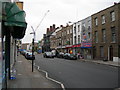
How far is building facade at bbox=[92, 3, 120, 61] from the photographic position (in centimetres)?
2934

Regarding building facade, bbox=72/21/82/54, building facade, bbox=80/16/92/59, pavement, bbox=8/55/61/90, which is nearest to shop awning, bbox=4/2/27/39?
pavement, bbox=8/55/61/90

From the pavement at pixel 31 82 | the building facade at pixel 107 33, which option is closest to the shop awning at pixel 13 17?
the pavement at pixel 31 82

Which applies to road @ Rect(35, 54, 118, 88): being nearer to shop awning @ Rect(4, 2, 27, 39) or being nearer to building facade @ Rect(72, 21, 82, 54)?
shop awning @ Rect(4, 2, 27, 39)

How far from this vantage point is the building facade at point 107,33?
29337 mm

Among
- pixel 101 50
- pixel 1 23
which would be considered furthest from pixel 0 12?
pixel 101 50

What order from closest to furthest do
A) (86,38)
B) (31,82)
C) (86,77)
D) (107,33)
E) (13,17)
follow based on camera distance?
(13,17) → (31,82) → (86,77) → (107,33) → (86,38)

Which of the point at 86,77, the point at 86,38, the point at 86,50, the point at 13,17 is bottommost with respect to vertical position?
the point at 86,77

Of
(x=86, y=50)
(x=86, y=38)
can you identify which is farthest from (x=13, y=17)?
(x=86, y=50)

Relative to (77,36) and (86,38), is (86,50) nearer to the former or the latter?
(86,38)

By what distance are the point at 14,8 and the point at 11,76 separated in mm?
4955

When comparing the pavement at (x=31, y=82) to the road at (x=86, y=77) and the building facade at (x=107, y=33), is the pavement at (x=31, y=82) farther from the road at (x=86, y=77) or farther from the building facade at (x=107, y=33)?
the building facade at (x=107, y=33)

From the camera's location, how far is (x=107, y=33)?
105ft

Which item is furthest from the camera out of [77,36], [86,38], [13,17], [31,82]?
[77,36]

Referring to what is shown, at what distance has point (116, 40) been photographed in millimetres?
29266
